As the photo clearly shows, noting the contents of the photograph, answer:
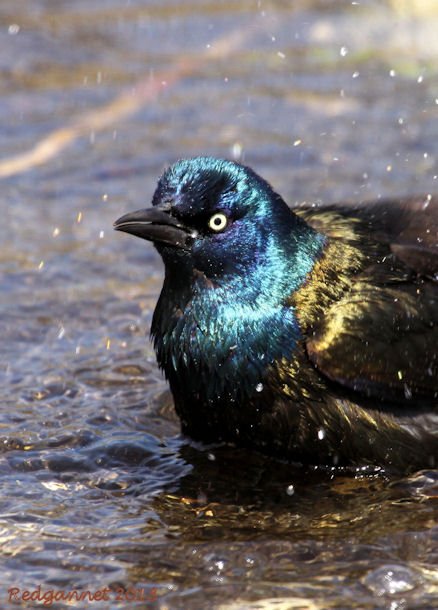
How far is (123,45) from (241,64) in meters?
0.90

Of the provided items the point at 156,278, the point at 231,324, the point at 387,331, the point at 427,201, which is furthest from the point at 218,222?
the point at 156,278

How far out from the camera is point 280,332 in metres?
4.46

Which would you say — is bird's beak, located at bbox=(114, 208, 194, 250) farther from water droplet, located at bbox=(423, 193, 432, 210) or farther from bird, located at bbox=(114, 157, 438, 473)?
water droplet, located at bbox=(423, 193, 432, 210)

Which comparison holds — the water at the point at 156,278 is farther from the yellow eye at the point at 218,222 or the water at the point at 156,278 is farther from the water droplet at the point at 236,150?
the yellow eye at the point at 218,222

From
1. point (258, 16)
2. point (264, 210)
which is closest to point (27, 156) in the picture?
point (258, 16)

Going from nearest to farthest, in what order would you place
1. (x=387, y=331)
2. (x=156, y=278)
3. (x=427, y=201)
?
(x=387, y=331) < (x=427, y=201) < (x=156, y=278)

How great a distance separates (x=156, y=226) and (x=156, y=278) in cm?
188

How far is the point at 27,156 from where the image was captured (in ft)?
24.8

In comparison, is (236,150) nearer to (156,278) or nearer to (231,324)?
(156,278)

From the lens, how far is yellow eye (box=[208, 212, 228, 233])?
14.8 ft

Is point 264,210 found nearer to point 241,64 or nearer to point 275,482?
point 275,482

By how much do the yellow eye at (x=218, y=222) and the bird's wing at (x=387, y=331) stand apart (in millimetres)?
474

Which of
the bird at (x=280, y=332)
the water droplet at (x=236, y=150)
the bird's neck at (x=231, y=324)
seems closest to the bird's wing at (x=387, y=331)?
the bird at (x=280, y=332)

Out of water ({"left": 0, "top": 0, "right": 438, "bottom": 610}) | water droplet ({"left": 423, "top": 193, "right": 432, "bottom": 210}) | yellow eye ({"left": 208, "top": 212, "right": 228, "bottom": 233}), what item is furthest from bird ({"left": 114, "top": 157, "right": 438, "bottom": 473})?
water droplet ({"left": 423, "top": 193, "right": 432, "bottom": 210})
